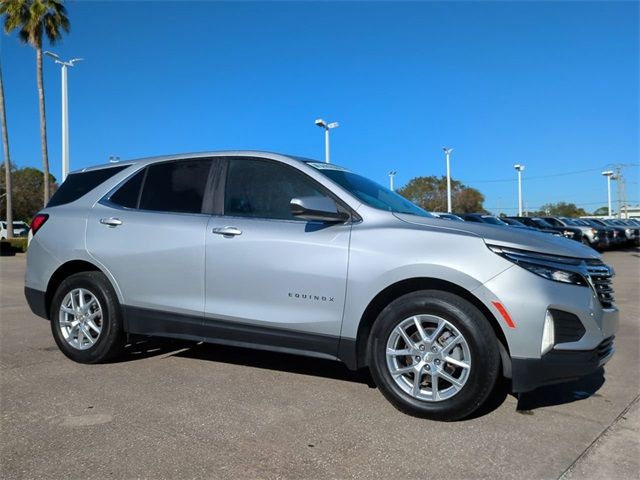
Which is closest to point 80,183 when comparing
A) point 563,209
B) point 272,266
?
point 272,266

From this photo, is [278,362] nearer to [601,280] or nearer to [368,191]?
Result: [368,191]

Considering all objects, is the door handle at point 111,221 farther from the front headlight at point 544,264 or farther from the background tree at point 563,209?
the background tree at point 563,209

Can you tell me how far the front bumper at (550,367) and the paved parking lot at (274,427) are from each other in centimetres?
34

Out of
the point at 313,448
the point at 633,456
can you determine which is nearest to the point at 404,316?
the point at 313,448

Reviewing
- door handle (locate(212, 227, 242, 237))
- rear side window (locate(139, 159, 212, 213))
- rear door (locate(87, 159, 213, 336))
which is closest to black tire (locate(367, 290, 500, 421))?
door handle (locate(212, 227, 242, 237))

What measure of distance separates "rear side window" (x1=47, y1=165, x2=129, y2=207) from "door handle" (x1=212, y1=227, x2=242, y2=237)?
1454 mm

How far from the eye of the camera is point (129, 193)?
4.98 m

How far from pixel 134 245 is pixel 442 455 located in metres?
3.02

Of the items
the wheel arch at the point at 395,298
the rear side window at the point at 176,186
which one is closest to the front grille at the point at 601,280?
the wheel arch at the point at 395,298

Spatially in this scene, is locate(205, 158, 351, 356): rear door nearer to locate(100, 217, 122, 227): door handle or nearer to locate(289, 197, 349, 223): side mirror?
locate(289, 197, 349, 223): side mirror

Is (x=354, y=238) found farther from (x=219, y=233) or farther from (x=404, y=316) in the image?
(x=219, y=233)

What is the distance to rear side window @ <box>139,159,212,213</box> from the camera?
15.3ft

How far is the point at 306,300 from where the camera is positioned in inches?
155

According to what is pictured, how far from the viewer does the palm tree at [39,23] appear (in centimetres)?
2508
